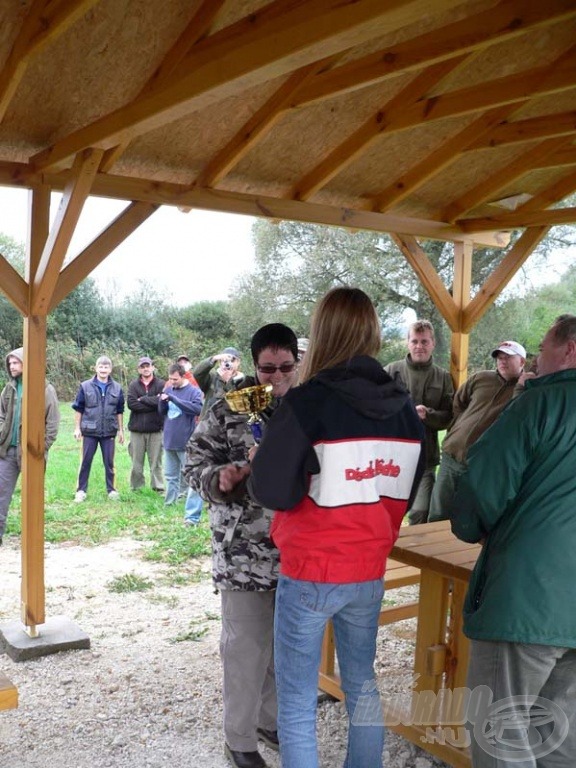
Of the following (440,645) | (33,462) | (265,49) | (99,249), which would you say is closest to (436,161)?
(99,249)

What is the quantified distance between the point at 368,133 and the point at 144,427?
4.95m

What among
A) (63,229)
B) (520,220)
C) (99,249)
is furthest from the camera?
(520,220)

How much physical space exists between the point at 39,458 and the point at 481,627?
2950mm

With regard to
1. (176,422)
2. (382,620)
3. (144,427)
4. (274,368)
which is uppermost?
(274,368)

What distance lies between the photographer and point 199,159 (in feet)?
15.9

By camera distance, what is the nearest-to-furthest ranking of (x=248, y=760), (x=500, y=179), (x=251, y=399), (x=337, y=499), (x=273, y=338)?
(x=337, y=499) < (x=251, y=399) < (x=273, y=338) < (x=248, y=760) < (x=500, y=179)

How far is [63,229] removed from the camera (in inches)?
161

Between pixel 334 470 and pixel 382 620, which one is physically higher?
pixel 334 470

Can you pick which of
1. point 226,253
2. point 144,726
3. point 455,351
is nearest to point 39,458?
point 144,726

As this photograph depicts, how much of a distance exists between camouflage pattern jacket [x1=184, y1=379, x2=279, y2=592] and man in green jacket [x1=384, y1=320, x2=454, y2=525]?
308 centimetres

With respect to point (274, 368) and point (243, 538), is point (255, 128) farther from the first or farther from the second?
point (243, 538)

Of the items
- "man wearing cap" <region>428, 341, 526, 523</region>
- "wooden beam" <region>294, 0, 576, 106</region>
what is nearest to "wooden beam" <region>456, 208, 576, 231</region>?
"man wearing cap" <region>428, 341, 526, 523</region>

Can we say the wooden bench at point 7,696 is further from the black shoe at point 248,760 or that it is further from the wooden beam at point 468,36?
the wooden beam at point 468,36

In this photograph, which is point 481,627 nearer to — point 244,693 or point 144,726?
point 244,693
